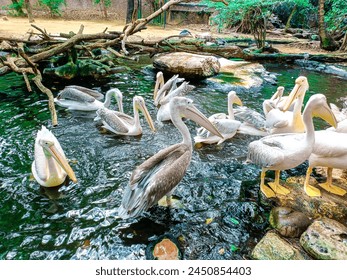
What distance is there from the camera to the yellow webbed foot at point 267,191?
9.53ft

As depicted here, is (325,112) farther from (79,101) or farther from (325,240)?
(79,101)

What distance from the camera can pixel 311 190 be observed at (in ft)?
9.52

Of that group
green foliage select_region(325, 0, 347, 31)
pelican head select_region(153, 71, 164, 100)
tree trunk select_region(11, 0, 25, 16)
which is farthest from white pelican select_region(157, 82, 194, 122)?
tree trunk select_region(11, 0, 25, 16)

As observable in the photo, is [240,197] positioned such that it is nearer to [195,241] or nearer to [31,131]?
[195,241]

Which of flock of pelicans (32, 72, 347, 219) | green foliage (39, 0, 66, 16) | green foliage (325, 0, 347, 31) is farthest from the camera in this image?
green foliage (39, 0, 66, 16)

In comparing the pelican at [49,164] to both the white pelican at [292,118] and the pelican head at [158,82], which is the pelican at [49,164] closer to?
the white pelican at [292,118]

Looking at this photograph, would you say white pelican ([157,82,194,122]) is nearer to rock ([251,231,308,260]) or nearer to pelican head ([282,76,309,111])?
pelican head ([282,76,309,111])

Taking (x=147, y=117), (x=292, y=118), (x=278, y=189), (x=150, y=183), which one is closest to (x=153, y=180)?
(x=150, y=183)

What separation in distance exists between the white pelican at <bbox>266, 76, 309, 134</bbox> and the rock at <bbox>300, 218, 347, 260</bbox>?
178 centimetres

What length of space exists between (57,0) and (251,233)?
66.5 ft

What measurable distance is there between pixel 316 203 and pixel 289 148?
0.58 meters

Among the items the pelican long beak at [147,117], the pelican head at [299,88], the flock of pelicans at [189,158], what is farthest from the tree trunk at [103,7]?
the flock of pelicans at [189,158]

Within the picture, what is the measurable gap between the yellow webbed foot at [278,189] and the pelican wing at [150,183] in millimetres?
965

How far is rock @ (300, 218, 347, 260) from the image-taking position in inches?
88.8
